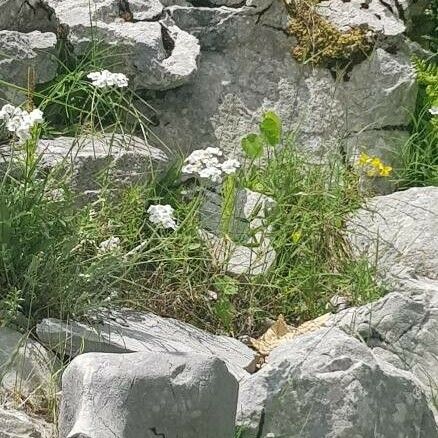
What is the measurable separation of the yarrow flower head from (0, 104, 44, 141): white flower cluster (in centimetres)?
218

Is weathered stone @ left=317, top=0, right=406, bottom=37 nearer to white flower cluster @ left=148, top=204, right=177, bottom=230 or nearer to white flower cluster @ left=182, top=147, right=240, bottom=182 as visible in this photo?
white flower cluster @ left=182, top=147, right=240, bottom=182

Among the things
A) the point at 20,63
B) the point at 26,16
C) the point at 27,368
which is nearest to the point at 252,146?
the point at 20,63

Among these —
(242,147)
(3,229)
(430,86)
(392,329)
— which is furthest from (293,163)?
(3,229)

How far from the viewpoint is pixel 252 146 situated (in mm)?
5566

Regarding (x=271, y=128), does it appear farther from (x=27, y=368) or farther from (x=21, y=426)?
(x=21, y=426)

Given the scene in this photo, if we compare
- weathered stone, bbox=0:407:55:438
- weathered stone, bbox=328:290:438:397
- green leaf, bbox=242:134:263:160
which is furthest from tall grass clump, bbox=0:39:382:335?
Result: weathered stone, bbox=328:290:438:397

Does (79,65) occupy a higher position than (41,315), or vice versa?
(79,65)

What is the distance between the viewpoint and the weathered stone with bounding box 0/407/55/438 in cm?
366

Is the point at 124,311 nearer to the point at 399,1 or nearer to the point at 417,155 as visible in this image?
the point at 417,155

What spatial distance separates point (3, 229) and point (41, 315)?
0.40 metres

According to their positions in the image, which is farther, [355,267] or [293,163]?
[293,163]

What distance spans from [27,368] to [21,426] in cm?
40

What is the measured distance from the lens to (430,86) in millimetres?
6145

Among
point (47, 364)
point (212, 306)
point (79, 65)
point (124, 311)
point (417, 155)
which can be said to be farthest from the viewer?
point (417, 155)
